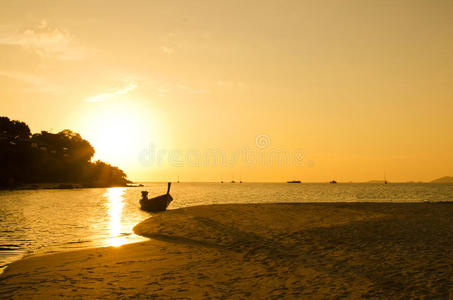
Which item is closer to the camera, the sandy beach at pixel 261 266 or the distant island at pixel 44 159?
the sandy beach at pixel 261 266

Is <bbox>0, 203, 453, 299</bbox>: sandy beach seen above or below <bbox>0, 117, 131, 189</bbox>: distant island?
below

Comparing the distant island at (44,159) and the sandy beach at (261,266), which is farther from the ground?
the distant island at (44,159)

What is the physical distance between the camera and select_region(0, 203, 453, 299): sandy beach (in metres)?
7.74

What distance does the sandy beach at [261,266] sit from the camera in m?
7.74

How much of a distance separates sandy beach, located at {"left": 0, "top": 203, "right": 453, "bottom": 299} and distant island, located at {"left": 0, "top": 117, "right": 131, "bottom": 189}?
380 feet

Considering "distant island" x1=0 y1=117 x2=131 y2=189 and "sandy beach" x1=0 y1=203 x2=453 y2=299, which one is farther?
"distant island" x1=0 y1=117 x2=131 y2=189

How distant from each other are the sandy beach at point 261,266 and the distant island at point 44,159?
4565 inches

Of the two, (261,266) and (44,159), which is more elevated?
(44,159)

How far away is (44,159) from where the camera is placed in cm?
12169

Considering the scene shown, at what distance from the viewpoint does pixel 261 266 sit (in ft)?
32.9

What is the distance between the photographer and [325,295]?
23.9 ft

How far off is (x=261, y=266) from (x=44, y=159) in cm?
13423

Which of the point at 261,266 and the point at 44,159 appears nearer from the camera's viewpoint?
the point at 261,266

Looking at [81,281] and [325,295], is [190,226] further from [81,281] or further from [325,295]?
[325,295]
